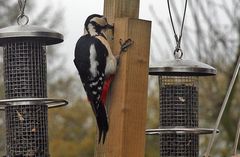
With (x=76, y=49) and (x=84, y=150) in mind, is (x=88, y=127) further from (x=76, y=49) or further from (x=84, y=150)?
(x=76, y=49)

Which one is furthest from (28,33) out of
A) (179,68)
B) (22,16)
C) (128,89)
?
(179,68)

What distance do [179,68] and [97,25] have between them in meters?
0.82

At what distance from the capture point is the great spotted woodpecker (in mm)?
4000

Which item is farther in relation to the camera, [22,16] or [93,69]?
[22,16]

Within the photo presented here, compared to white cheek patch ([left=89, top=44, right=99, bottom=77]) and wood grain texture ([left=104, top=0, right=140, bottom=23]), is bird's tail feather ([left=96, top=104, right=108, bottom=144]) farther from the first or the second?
wood grain texture ([left=104, top=0, right=140, bottom=23])

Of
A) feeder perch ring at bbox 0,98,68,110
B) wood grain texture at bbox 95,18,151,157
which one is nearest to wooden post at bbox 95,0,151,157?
wood grain texture at bbox 95,18,151,157

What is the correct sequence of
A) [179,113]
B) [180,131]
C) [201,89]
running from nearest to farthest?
[180,131]
[179,113]
[201,89]

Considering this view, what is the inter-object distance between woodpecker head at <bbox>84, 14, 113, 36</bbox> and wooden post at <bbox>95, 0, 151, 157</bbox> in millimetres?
45

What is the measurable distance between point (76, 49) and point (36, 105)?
1.63 feet

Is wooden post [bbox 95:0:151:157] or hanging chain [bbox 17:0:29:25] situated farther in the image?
hanging chain [bbox 17:0:29:25]

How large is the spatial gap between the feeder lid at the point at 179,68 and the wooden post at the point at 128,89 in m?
0.60

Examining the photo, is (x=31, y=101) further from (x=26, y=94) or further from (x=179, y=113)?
(x=179, y=113)

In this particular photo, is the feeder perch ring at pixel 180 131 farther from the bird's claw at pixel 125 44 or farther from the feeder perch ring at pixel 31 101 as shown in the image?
the bird's claw at pixel 125 44

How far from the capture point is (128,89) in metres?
3.95
